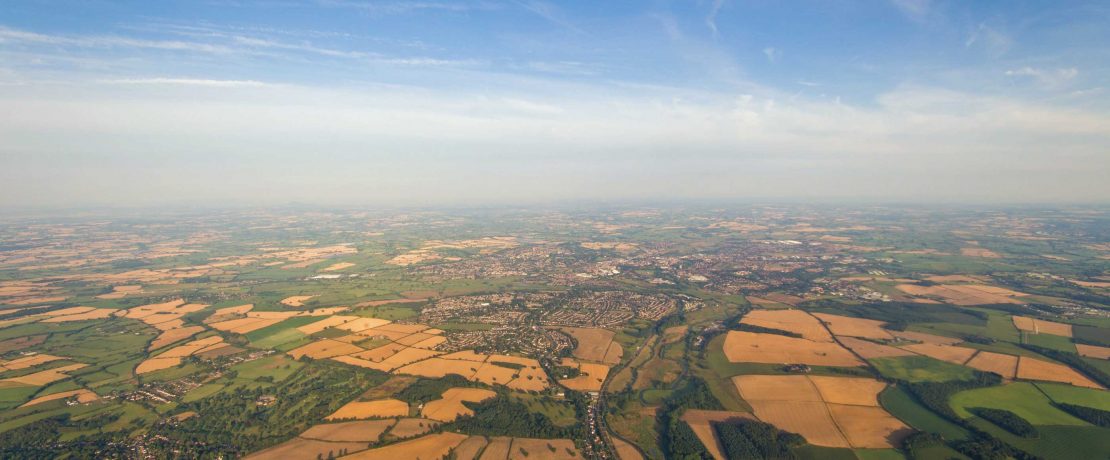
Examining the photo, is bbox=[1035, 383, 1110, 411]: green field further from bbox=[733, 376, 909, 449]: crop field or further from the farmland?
bbox=[733, 376, 909, 449]: crop field

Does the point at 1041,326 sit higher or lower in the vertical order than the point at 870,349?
higher

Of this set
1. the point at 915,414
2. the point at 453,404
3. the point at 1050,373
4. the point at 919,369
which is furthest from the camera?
the point at 919,369

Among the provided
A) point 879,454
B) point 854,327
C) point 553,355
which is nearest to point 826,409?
point 879,454

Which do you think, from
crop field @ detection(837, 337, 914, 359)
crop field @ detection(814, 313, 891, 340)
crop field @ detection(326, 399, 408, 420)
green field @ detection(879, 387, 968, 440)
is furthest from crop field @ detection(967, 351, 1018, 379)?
crop field @ detection(326, 399, 408, 420)

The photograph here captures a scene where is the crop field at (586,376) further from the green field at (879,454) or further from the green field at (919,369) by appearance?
the green field at (919,369)

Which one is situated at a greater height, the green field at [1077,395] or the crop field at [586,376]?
the green field at [1077,395]

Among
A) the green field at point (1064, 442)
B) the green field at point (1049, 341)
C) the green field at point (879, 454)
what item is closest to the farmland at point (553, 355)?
the green field at point (1064, 442)

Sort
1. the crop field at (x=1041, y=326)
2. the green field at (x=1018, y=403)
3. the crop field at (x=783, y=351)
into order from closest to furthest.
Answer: the green field at (x=1018, y=403) < the crop field at (x=783, y=351) < the crop field at (x=1041, y=326)

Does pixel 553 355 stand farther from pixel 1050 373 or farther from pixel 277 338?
pixel 1050 373
